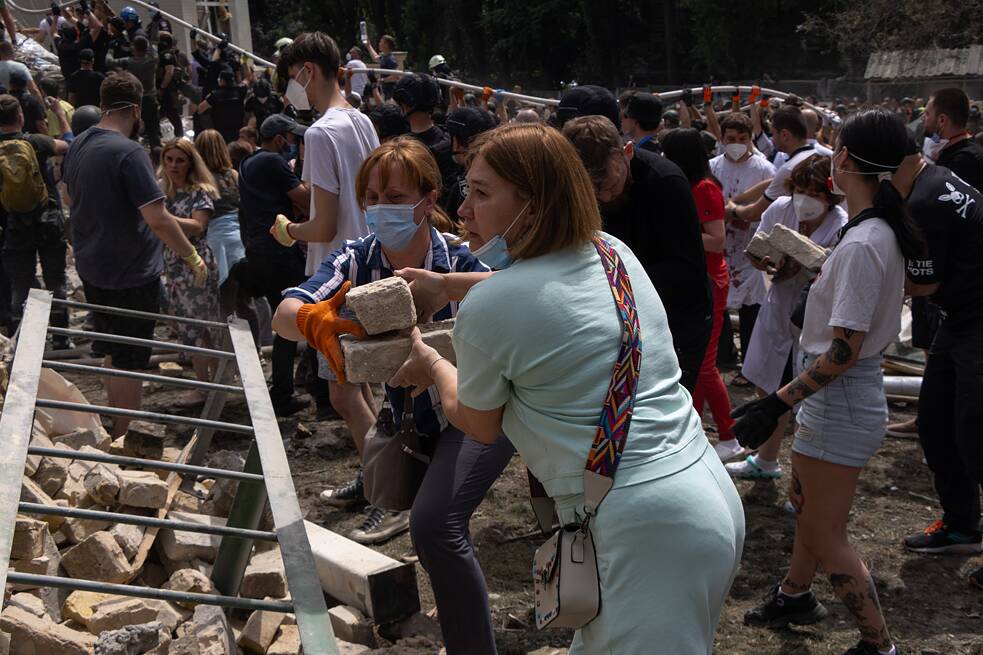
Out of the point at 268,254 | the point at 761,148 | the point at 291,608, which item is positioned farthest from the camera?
the point at 761,148

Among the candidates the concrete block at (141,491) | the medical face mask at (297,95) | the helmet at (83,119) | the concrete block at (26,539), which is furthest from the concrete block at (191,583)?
the helmet at (83,119)

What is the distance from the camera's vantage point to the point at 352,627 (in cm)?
400

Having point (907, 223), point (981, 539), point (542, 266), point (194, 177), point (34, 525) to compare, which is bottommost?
point (981, 539)

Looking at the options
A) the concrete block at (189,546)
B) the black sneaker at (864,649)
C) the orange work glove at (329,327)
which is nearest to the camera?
the orange work glove at (329,327)

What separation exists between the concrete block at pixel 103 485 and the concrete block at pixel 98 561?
442 millimetres

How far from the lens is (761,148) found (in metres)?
11.0

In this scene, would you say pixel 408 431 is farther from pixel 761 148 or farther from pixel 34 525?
pixel 761 148

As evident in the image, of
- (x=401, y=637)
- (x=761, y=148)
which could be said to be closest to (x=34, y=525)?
(x=401, y=637)

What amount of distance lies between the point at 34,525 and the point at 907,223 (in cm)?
347

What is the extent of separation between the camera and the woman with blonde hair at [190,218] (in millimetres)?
6941

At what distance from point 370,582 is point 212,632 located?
31.1 inches

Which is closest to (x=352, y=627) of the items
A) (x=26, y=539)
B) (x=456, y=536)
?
(x=456, y=536)

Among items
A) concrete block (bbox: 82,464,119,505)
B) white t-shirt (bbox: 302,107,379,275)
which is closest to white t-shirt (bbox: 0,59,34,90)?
white t-shirt (bbox: 302,107,379,275)

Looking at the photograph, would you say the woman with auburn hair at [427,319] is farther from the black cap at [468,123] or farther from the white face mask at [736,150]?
the white face mask at [736,150]
